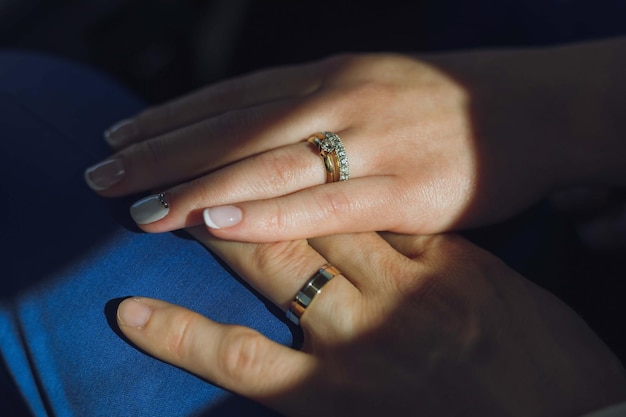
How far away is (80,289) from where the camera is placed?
826 millimetres

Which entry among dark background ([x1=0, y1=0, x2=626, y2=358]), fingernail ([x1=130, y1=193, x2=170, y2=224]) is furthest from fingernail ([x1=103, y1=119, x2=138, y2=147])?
dark background ([x1=0, y1=0, x2=626, y2=358])

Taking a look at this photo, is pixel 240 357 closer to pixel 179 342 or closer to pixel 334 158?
pixel 179 342

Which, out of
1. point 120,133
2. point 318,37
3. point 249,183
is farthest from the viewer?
point 318,37

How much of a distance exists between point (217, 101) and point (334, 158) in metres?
0.26

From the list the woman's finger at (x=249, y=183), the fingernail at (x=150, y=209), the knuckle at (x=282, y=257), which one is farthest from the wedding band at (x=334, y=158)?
the fingernail at (x=150, y=209)

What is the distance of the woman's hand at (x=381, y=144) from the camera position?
86 cm

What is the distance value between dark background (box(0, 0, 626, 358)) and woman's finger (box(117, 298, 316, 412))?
0.42 m

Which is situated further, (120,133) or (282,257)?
(120,133)

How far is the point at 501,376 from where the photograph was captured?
2.46ft

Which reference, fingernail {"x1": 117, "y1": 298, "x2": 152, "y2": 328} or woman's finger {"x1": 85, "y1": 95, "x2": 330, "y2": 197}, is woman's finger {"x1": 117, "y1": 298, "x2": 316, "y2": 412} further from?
woman's finger {"x1": 85, "y1": 95, "x2": 330, "y2": 197}

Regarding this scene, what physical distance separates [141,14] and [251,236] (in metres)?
1.24

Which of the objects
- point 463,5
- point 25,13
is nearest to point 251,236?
point 463,5

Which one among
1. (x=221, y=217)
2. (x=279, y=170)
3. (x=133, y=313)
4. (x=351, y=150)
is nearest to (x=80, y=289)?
(x=133, y=313)

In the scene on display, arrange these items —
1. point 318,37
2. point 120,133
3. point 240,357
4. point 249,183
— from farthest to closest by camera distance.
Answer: point 318,37, point 120,133, point 249,183, point 240,357
